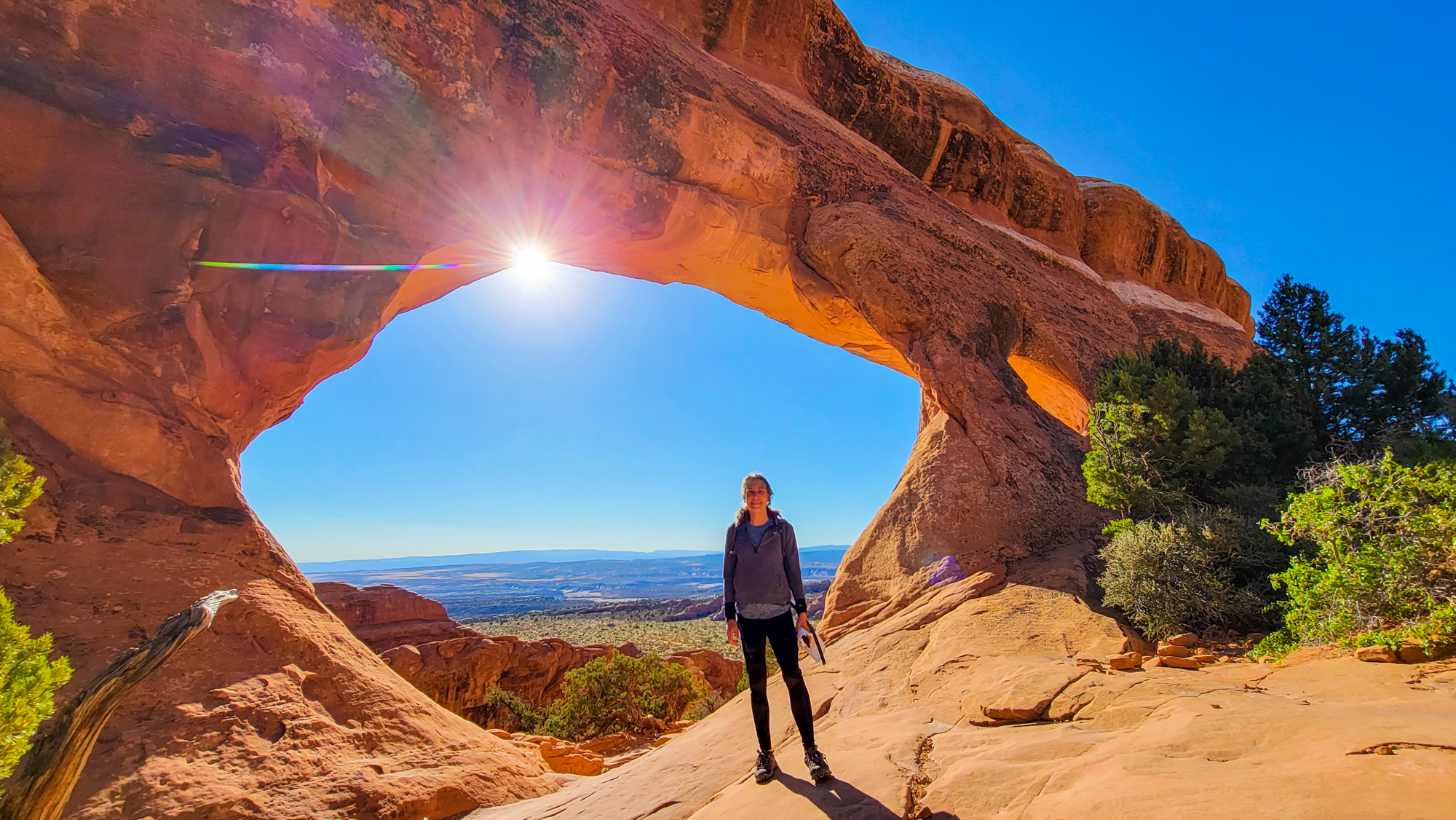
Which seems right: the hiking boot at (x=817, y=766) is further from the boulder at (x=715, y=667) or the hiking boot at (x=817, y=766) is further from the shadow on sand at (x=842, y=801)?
the boulder at (x=715, y=667)

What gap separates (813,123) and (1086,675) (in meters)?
13.6

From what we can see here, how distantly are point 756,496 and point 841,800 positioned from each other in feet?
6.18

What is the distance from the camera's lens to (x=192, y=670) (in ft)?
17.5

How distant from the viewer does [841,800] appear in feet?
11.0

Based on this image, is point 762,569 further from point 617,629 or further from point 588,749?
point 617,629

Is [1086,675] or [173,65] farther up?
[173,65]

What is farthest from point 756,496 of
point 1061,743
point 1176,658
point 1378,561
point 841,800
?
point 1378,561

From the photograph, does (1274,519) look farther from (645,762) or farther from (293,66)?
(293,66)

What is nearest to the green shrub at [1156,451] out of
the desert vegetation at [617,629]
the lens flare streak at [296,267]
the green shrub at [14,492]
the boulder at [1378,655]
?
the boulder at [1378,655]

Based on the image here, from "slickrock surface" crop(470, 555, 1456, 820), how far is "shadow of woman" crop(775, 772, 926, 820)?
0.04 feet

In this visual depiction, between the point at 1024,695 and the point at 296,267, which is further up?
the point at 296,267

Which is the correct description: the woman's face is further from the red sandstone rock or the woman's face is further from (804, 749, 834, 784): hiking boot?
the red sandstone rock

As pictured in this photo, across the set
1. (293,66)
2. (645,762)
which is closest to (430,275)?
(293,66)

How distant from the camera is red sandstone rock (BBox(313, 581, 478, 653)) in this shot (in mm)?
27297
